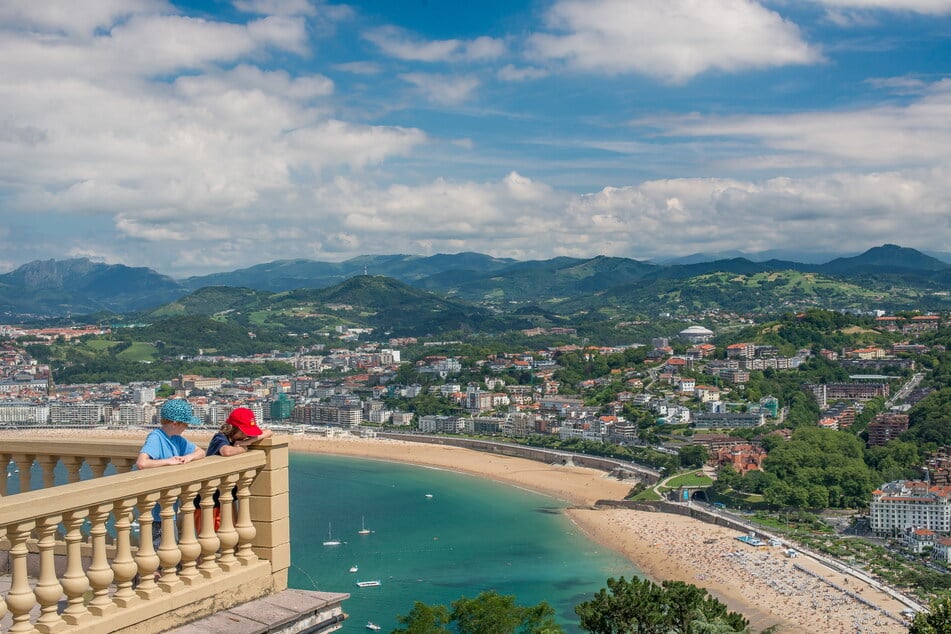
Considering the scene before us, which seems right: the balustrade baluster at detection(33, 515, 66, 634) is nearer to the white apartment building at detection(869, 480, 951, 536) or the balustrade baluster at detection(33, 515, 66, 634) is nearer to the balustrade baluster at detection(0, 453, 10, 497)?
the balustrade baluster at detection(0, 453, 10, 497)

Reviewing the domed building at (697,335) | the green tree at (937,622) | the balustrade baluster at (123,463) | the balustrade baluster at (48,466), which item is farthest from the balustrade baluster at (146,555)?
the domed building at (697,335)

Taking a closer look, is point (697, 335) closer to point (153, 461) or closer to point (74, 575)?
point (153, 461)

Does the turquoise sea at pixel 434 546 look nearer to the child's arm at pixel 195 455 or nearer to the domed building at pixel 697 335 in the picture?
the child's arm at pixel 195 455

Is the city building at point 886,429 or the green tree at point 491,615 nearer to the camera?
the green tree at point 491,615

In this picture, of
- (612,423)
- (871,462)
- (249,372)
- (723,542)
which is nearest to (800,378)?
(612,423)

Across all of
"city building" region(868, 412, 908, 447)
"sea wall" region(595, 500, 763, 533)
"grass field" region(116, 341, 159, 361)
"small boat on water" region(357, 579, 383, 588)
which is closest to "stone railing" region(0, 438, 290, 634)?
"small boat on water" region(357, 579, 383, 588)

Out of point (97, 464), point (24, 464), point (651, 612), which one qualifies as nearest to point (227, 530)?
point (97, 464)

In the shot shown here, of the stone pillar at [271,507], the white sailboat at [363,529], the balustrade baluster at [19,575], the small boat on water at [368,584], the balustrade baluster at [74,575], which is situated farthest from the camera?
the white sailboat at [363,529]

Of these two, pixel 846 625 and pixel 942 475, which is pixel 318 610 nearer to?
pixel 846 625
